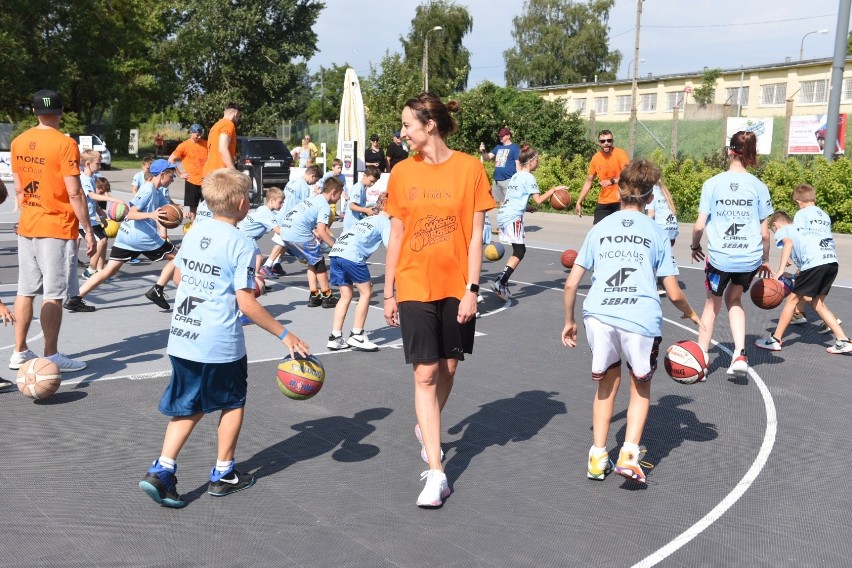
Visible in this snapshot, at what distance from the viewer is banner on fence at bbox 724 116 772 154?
2878 cm

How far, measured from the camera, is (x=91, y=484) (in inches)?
207

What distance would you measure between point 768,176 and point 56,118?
17545 millimetres

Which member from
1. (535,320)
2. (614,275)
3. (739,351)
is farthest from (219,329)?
(535,320)

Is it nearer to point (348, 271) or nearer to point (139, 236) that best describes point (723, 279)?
point (348, 271)

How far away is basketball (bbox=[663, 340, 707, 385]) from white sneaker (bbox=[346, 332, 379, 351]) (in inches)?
141

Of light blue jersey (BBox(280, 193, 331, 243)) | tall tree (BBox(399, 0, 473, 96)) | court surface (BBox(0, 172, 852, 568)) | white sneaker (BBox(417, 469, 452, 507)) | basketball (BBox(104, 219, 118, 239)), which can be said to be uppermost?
tall tree (BBox(399, 0, 473, 96))

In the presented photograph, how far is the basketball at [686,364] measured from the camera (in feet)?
19.4

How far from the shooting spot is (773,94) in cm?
5319

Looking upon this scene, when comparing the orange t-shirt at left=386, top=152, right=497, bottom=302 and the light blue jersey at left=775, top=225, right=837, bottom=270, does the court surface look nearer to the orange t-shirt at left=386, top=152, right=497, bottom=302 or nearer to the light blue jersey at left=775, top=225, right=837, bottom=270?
the light blue jersey at left=775, top=225, right=837, bottom=270

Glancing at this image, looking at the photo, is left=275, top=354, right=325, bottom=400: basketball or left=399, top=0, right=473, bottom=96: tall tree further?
left=399, top=0, right=473, bottom=96: tall tree

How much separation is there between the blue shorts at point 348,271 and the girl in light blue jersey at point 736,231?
3.21 metres

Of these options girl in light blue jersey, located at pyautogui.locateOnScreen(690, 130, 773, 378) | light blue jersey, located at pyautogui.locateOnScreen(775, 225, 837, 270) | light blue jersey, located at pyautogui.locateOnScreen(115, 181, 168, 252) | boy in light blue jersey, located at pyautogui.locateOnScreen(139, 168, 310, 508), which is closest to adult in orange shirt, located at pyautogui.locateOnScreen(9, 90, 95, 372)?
light blue jersey, located at pyautogui.locateOnScreen(115, 181, 168, 252)

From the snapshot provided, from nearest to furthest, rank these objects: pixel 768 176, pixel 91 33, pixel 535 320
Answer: pixel 535 320, pixel 768 176, pixel 91 33

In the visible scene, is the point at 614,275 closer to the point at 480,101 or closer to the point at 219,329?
the point at 219,329
